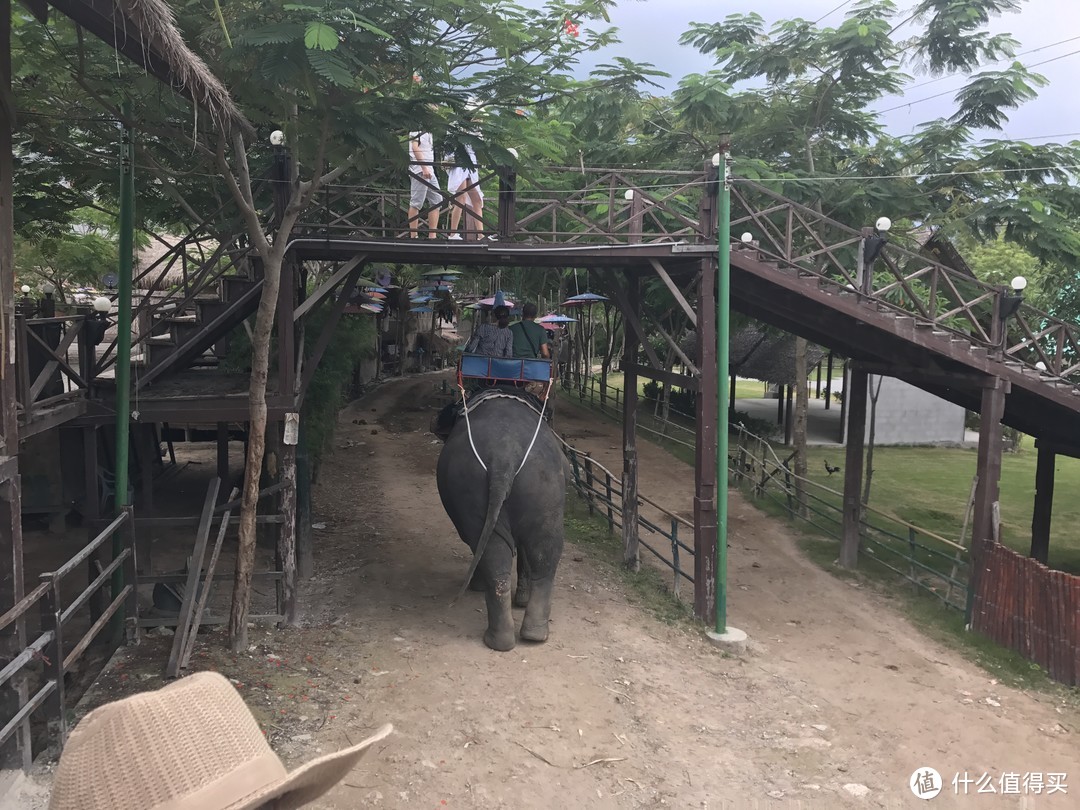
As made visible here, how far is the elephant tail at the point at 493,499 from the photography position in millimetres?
7504

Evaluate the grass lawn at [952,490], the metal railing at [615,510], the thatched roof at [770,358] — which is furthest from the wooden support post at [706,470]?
the thatched roof at [770,358]

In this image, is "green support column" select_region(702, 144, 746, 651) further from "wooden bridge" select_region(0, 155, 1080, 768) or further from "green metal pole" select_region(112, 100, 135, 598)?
"green metal pole" select_region(112, 100, 135, 598)

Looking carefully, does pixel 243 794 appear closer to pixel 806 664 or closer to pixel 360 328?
pixel 806 664

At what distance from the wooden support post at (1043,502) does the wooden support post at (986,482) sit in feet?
9.14

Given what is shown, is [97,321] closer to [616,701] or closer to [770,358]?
[616,701]

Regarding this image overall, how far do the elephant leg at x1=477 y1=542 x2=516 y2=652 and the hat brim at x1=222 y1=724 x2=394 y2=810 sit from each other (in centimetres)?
539

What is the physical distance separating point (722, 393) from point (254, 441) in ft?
16.1

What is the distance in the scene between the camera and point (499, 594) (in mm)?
7672

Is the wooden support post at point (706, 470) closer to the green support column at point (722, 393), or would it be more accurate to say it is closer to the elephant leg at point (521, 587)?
the green support column at point (722, 393)

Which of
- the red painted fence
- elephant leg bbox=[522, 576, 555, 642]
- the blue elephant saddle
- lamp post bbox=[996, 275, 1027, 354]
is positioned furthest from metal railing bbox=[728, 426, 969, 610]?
the blue elephant saddle

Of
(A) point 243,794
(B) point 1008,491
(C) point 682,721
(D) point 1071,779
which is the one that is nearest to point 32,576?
(C) point 682,721

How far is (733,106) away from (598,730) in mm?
10789

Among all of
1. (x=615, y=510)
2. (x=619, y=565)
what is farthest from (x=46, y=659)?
(x=615, y=510)

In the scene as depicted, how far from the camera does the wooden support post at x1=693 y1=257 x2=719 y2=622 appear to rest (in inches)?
361
